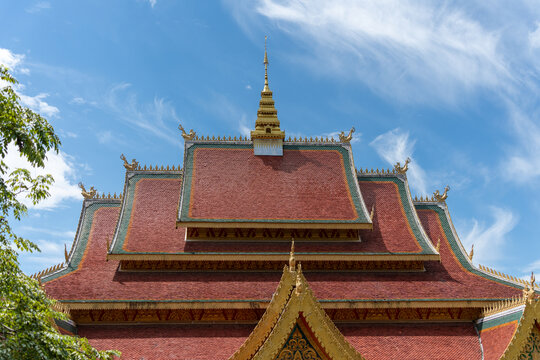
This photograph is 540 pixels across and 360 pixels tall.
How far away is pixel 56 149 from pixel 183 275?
920 centimetres

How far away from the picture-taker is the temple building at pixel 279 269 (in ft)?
48.3

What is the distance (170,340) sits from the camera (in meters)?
15.2

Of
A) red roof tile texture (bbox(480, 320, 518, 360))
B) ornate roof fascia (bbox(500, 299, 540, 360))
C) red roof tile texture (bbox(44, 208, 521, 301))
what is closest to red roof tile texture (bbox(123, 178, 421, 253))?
red roof tile texture (bbox(44, 208, 521, 301))

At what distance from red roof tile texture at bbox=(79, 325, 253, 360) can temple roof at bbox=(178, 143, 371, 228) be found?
4.48 metres

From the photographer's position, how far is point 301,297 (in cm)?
1186

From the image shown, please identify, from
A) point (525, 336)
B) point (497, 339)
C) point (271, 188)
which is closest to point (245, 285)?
point (271, 188)

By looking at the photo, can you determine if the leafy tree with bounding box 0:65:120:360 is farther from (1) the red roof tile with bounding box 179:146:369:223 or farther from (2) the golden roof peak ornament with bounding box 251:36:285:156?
(2) the golden roof peak ornament with bounding box 251:36:285:156

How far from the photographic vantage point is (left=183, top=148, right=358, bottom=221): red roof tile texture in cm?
2023

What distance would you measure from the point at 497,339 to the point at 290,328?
7.98 meters

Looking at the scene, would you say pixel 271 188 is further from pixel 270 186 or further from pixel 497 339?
pixel 497 339

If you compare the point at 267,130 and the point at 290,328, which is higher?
the point at 267,130

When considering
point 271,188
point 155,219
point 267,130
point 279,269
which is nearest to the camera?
point 279,269

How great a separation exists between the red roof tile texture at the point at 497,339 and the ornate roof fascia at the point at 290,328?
5.81 meters

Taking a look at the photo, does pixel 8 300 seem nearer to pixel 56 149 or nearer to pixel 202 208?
pixel 56 149
